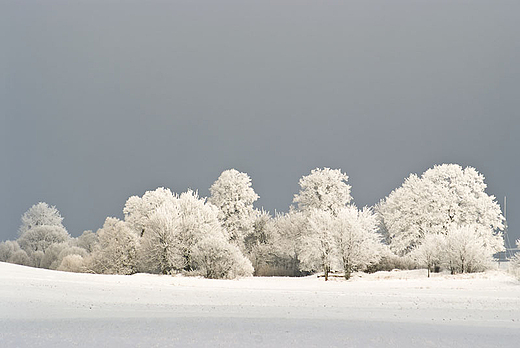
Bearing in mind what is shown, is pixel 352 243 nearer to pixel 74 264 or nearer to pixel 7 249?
pixel 74 264

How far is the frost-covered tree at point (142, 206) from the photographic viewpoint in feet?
143

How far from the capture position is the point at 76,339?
973 centimetres

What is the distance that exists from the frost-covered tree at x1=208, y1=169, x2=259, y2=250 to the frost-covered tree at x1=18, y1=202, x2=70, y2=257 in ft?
69.4

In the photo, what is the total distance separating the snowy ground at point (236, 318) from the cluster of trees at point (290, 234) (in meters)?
15.3

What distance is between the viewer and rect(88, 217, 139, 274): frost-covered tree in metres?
36.1

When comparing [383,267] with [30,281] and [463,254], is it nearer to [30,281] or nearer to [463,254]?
[463,254]

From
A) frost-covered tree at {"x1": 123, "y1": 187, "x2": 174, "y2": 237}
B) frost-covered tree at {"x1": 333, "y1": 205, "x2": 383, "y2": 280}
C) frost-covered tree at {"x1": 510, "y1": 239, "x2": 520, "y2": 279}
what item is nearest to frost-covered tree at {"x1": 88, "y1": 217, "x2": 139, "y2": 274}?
frost-covered tree at {"x1": 123, "y1": 187, "x2": 174, "y2": 237}

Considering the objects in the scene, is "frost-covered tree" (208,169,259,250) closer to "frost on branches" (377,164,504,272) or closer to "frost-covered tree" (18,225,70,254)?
"frost on branches" (377,164,504,272)

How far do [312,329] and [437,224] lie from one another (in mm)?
34887

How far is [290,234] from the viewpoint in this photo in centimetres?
4950

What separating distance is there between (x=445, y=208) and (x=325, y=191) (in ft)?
38.6

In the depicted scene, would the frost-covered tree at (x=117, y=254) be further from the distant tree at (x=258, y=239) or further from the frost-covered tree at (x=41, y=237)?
the frost-covered tree at (x=41, y=237)

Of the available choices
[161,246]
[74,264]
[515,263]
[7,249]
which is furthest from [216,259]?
[7,249]

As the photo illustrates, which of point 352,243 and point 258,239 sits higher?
point 258,239
